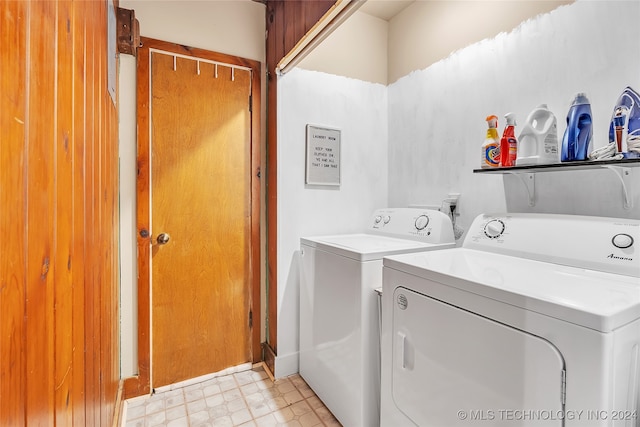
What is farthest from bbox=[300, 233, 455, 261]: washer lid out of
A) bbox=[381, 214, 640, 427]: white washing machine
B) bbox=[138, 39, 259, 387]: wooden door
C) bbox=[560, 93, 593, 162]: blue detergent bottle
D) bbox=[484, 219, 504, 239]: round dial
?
bbox=[560, 93, 593, 162]: blue detergent bottle

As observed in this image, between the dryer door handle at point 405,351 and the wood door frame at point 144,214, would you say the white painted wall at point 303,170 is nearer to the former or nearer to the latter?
the wood door frame at point 144,214

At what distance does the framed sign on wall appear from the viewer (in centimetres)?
230

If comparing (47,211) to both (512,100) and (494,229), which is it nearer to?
(494,229)

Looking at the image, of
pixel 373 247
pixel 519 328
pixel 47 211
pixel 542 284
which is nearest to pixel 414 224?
pixel 373 247

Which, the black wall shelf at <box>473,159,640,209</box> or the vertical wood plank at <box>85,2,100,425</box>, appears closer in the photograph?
the vertical wood plank at <box>85,2,100,425</box>

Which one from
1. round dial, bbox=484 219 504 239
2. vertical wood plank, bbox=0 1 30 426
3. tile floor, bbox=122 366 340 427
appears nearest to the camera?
vertical wood plank, bbox=0 1 30 426

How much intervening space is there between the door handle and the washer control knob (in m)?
2.23

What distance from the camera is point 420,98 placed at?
7.61 feet

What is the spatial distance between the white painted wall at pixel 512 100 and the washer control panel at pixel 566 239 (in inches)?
9.3

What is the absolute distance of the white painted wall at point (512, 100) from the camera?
1.37 metres

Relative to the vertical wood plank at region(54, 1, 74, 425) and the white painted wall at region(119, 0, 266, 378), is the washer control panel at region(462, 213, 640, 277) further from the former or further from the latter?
the white painted wall at region(119, 0, 266, 378)

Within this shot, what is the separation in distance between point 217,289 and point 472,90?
2.11m

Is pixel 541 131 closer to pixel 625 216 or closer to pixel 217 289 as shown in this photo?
pixel 625 216

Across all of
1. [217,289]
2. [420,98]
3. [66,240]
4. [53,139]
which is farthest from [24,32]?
[420,98]
